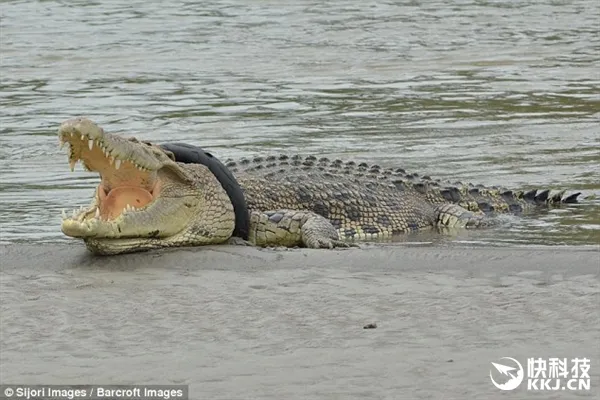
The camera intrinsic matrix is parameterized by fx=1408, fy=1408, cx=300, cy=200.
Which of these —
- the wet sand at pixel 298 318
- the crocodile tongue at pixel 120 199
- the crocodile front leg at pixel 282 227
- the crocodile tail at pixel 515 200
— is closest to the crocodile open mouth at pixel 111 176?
the crocodile tongue at pixel 120 199

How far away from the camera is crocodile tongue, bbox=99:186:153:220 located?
7.39 meters

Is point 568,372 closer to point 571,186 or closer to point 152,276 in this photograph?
point 152,276

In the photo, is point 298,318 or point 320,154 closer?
point 298,318

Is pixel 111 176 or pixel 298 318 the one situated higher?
pixel 111 176

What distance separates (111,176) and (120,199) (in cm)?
16

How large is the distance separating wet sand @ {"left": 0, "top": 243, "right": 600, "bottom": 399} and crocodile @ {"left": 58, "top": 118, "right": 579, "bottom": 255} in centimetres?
20

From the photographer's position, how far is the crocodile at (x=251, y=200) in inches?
285

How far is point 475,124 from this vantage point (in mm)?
13438

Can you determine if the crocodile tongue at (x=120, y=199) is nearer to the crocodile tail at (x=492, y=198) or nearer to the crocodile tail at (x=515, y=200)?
the crocodile tail at (x=492, y=198)

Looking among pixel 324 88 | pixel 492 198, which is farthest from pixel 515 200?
pixel 324 88

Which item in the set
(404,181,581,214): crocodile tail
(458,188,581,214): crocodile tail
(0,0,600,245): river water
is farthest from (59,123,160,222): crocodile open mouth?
(458,188,581,214): crocodile tail

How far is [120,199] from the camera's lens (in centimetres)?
748

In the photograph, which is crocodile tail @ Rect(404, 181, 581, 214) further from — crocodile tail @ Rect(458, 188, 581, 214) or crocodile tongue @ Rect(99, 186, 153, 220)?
crocodile tongue @ Rect(99, 186, 153, 220)

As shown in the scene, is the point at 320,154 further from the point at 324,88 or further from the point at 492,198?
the point at 324,88
